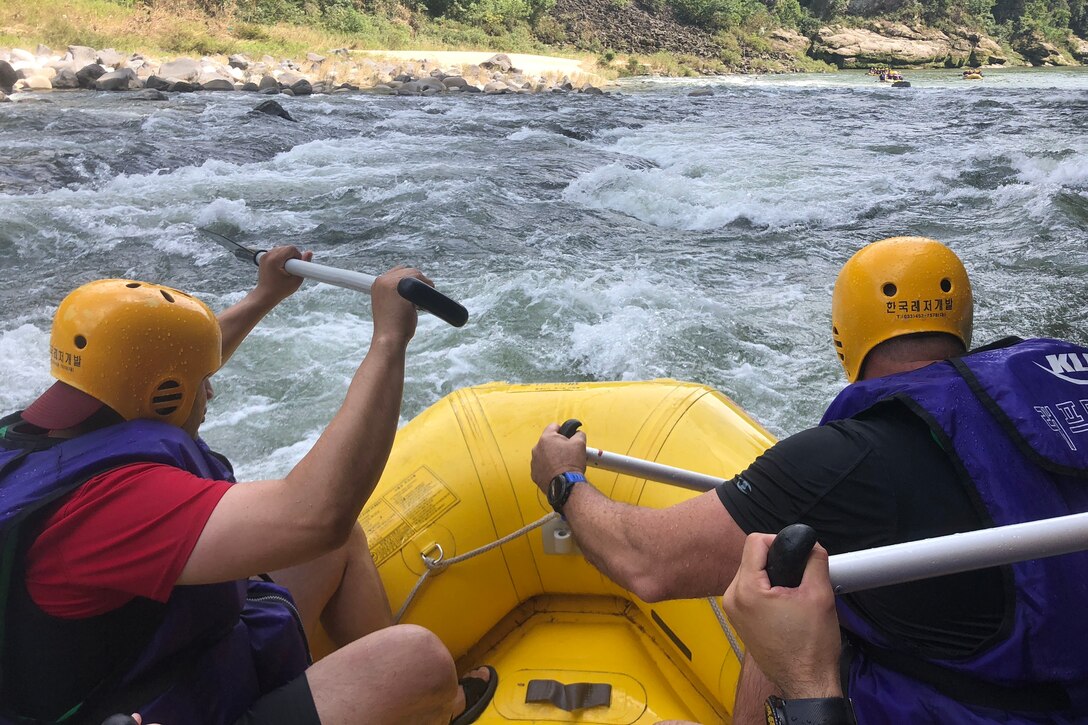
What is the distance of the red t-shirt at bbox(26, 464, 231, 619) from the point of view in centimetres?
117

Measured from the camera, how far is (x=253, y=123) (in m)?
12.4

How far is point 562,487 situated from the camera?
1.74 meters

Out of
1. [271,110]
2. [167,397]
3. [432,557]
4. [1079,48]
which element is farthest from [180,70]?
[1079,48]

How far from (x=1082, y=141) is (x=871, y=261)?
11740 mm

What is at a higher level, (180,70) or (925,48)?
(925,48)

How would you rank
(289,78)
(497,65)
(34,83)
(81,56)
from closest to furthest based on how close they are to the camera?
1. (34,83)
2. (81,56)
3. (289,78)
4. (497,65)

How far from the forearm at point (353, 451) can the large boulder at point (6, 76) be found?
16.8m

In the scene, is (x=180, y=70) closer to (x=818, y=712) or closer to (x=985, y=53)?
(x=818, y=712)

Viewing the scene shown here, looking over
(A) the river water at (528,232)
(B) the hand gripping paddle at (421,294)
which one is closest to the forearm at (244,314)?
(B) the hand gripping paddle at (421,294)

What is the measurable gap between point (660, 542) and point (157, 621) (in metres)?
0.83

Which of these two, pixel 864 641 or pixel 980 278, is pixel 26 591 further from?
pixel 980 278

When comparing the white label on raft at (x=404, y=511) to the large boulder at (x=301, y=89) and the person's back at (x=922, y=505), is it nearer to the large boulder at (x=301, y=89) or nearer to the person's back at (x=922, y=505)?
the person's back at (x=922, y=505)

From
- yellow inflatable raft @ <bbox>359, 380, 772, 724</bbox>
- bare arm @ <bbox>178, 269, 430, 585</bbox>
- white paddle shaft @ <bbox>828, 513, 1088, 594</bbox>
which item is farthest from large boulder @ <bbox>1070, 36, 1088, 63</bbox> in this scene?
bare arm @ <bbox>178, 269, 430, 585</bbox>

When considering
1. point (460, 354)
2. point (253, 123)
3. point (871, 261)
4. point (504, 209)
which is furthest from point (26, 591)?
point (253, 123)
